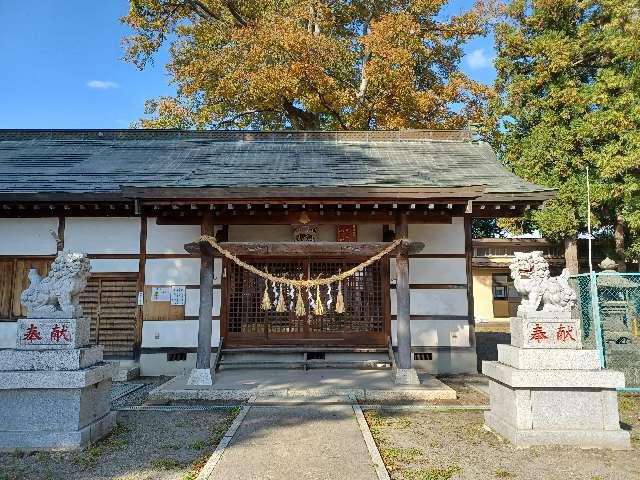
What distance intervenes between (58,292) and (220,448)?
2.90 meters

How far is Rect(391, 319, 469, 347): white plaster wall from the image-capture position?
9.94m

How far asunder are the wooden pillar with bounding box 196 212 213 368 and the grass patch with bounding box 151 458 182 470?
3339mm

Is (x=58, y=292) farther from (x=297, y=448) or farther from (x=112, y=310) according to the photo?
(x=112, y=310)

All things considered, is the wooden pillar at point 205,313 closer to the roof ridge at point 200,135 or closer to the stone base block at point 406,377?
the stone base block at point 406,377

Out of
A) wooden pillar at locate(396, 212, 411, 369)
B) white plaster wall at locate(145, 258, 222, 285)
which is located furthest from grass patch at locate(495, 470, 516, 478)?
white plaster wall at locate(145, 258, 222, 285)

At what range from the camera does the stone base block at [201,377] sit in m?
8.15

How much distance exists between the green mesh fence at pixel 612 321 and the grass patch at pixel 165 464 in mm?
6769

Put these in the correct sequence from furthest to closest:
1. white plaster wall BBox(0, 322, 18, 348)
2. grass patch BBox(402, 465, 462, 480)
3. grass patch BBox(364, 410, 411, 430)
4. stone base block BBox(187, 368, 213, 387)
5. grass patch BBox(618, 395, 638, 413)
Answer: white plaster wall BBox(0, 322, 18, 348), stone base block BBox(187, 368, 213, 387), grass patch BBox(618, 395, 638, 413), grass patch BBox(364, 410, 411, 430), grass patch BBox(402, 465, 462, 480)

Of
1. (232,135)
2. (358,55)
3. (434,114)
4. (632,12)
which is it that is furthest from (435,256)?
(632,12)

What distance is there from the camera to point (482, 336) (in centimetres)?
1839

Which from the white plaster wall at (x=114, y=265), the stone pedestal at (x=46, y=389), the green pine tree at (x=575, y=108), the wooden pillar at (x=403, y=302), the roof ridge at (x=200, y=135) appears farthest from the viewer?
the green pine tree at (x=575, y=108)

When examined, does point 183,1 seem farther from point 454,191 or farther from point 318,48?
point 454,191

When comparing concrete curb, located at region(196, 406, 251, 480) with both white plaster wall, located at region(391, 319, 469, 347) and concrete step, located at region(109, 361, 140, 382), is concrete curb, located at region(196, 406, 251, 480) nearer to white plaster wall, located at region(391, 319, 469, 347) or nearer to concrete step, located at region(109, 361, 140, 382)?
concrete step, located at region(109, 361, 140, 382)

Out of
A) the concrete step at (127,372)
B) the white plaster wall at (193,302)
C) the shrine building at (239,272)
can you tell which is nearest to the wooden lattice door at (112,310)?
the shrine building at (239,272)
